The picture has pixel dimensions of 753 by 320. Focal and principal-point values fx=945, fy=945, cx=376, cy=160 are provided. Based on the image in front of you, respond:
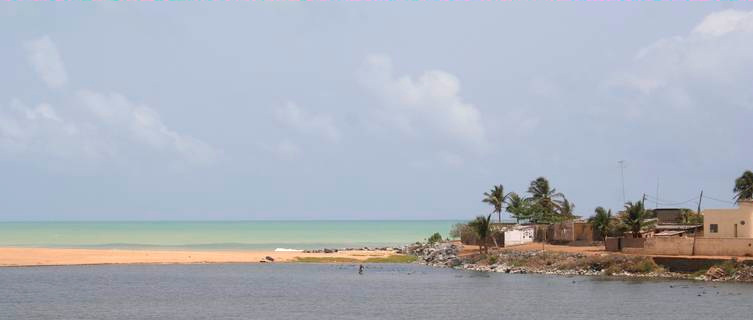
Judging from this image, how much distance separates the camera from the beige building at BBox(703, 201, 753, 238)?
76.3m

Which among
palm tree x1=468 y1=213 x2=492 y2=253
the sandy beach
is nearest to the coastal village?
palm tree x1=468 y1=213 x2=492 y2=253

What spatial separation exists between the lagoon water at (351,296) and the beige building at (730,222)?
33.5 feet

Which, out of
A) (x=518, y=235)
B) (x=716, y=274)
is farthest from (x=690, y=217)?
(x=716, y=274)

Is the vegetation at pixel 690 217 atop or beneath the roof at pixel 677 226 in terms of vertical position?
atop

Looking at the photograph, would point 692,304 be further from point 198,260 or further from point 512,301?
point 198,260

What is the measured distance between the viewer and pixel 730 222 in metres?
A: 77.9

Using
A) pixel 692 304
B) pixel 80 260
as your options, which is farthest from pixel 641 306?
pixel 80 260

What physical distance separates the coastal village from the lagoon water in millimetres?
4471

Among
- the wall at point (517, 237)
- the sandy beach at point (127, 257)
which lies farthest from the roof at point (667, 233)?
the sandy beach at point (127, 257)

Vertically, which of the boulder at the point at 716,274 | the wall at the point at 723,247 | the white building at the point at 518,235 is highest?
the white building at the point at 518,235

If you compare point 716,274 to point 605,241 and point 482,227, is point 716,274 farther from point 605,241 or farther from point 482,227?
point 482,227

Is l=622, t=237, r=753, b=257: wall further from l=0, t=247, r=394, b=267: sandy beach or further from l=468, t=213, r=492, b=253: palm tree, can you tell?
l=0, t=247, r=394, b=267: sandy beach

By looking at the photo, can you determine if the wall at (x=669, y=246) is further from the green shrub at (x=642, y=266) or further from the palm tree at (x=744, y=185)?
the palm tree at (x=744, y=185)

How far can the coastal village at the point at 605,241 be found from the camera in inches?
2936
